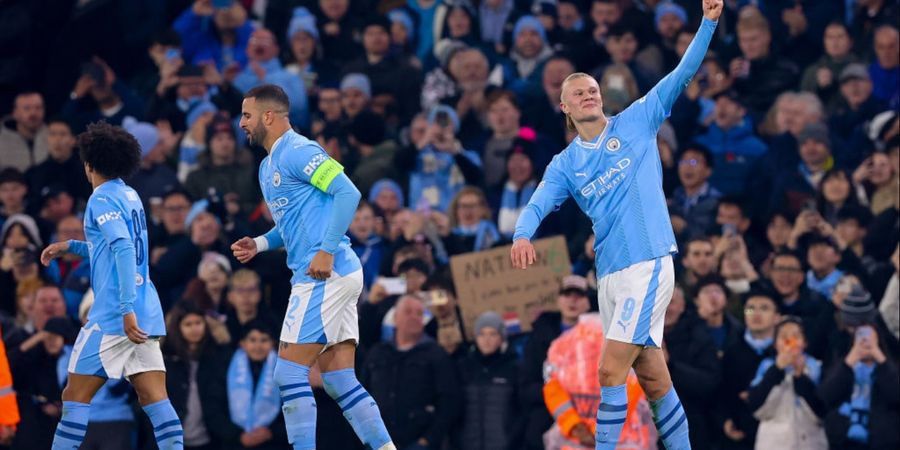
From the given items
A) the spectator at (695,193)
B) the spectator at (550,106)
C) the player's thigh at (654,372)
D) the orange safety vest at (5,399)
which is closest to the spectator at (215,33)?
the spectator at (550,106)

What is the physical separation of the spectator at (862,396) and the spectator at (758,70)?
4.96 m

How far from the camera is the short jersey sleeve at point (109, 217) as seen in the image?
11.4 meters

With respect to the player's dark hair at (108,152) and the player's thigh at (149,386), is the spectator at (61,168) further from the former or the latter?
the player's thigh at (149,386)

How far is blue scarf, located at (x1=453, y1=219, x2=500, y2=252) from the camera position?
16.5 metres

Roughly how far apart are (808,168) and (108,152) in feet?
25.3

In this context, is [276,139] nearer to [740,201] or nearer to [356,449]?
[356,449]

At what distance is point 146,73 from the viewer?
2089 centimetres

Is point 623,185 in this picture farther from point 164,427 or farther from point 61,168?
point 61,168

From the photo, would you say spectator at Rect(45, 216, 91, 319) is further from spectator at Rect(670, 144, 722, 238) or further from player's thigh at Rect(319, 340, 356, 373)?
player's thigh at Rect(319, 340, 356, 373)

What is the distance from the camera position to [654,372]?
11.1m

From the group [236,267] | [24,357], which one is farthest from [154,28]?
[24,357]

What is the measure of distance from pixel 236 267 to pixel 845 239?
19.0 feet

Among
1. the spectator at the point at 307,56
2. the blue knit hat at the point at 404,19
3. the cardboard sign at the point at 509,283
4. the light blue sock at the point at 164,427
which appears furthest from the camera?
the blue knit hat at the point at 404,19

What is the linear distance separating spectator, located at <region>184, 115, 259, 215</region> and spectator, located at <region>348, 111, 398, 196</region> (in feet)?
3.42
